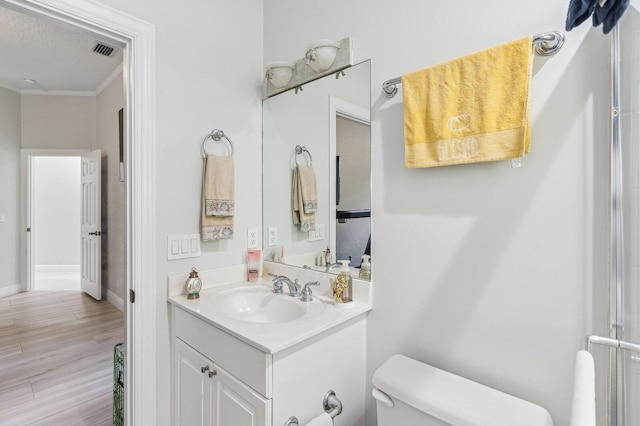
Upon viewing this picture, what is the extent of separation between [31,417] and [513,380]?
2607 millimetres

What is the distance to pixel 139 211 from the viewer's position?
1.43 meters

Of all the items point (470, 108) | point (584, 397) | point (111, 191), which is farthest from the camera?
point (111, 191)

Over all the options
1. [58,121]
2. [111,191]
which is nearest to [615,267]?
[111,191]

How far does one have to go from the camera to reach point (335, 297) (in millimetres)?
1430

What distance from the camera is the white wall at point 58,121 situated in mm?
4422

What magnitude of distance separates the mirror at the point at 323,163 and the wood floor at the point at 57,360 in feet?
5.12

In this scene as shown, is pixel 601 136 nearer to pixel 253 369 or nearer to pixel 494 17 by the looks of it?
pixel 494 17

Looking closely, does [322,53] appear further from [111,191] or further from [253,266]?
[111,191]

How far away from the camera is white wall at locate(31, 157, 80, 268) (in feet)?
18.3

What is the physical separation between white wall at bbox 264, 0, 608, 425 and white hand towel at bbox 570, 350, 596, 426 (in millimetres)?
358

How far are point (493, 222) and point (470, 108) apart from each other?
0.40m

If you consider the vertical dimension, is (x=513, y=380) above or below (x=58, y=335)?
above

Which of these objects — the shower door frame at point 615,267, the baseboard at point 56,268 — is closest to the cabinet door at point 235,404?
the shower door frame at point 615,267

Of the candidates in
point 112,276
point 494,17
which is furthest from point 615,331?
point 112,276
